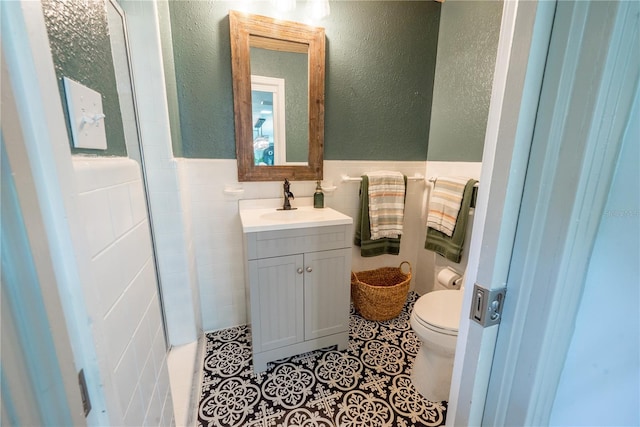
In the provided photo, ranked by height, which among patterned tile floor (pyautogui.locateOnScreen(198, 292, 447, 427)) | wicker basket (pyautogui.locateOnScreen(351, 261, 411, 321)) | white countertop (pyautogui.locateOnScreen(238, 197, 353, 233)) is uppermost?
white countertop (pyautogui.locateOnScreen(238, 197, 353, 233))

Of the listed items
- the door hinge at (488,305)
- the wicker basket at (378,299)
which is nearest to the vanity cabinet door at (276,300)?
the wicker basket at (378,299)

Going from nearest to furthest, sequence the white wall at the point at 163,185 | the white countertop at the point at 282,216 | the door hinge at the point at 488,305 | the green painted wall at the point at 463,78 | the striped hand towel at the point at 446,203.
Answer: the door hinge at the point at 488,305 < the white wall at the point at 163,185 < the white countertop at the point at 282,216 < the green painted wall at the point at 463,78 < the striped hand towel at the point at 446,203

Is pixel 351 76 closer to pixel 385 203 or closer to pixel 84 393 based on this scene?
pixel 385 203

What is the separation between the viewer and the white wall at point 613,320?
0.41 metres

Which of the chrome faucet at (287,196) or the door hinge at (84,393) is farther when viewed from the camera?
the chrome faucet at (287,196)

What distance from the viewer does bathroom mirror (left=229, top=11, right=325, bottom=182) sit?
1.54 m

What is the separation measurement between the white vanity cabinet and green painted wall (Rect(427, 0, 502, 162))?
1053 millimetres

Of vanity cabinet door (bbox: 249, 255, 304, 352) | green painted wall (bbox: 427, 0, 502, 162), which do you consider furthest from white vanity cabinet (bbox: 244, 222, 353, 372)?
green painted wall (bbox: 427, 0, 502, 162)

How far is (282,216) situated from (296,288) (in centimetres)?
45

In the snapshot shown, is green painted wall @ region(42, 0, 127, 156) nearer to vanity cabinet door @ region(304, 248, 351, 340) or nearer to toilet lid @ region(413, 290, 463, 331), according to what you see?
vanity cabinet door @ region(304, 248, 351, 340)

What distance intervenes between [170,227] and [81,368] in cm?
110

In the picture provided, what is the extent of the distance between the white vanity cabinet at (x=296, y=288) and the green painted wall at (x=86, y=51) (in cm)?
77

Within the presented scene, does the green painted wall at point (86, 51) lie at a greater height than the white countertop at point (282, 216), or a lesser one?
greater

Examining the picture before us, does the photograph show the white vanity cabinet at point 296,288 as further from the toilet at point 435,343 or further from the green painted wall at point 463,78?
the green painted wall at point 463,78
